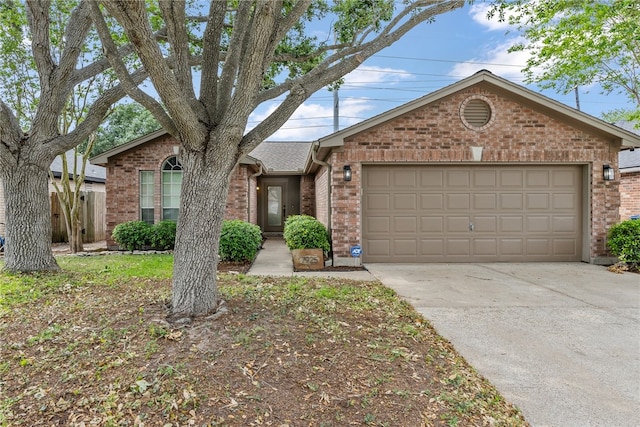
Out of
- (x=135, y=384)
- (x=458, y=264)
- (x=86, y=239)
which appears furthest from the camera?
(x=86, y=239)

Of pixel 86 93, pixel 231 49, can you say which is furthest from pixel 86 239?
pixel 231 49

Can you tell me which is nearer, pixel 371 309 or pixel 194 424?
pixel 194 424

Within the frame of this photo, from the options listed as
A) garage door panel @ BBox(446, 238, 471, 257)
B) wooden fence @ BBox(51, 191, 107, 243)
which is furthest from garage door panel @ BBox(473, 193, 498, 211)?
wooden fence @ BBox(51, 191, 107, 243)

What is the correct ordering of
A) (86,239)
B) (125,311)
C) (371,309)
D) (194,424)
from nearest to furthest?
(194,424)
(125,311)
(371,309)
(86,239)

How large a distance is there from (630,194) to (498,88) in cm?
876

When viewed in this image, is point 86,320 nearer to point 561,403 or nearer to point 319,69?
point 319,69

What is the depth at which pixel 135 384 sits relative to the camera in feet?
8.64

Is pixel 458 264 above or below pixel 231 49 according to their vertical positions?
below

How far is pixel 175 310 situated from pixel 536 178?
861 cm

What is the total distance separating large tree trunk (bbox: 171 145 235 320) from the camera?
369 cm

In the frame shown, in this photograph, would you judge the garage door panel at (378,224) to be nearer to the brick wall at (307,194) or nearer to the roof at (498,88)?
the roof at (498,88)

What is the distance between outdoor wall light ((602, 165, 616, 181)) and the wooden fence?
16.0 m

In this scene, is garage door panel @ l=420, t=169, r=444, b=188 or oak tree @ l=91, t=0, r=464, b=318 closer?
oak tree @ l=91, t=0, r=464, b=318

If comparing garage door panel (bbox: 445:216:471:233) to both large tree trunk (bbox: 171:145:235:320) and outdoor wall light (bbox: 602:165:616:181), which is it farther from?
large tree trunk (bbox: 171:145:235:320)
